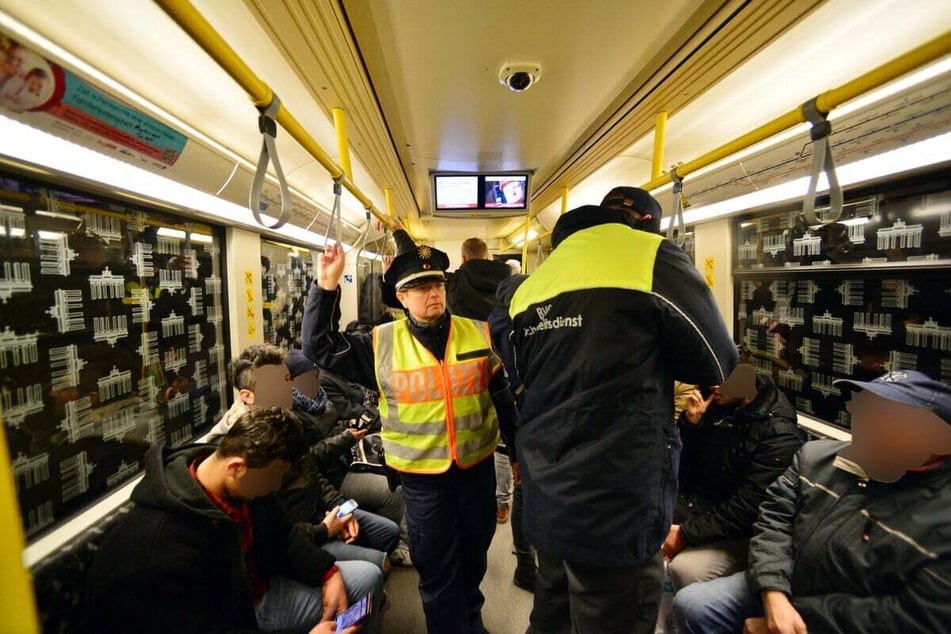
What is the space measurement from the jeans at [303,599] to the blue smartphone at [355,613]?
6cm

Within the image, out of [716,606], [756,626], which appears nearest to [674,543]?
[716,606]

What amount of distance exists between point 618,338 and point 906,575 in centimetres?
142

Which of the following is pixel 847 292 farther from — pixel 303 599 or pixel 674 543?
pixel 303 599

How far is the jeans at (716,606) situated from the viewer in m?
1.64

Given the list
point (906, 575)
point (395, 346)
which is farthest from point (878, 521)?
point (395, 346)

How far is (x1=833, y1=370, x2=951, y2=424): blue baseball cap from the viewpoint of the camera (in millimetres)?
1259

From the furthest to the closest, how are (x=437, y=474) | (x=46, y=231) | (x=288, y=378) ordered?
(x=288, y=378), (x=437, y=474), (x=46, y=231)

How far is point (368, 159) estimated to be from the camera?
2379 millimetres

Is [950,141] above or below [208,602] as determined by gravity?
above

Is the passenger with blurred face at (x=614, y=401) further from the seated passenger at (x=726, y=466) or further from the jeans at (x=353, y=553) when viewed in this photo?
the jeans at (x=353, y=553)

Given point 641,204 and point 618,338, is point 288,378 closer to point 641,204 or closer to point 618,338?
point 618,338

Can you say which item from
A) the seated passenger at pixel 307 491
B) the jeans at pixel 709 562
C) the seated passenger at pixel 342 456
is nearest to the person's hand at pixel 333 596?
the seated passenger at pixel 307 491

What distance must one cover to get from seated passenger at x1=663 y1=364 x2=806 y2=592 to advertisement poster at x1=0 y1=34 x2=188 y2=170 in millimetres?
2954

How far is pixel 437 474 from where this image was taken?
5.32ft
